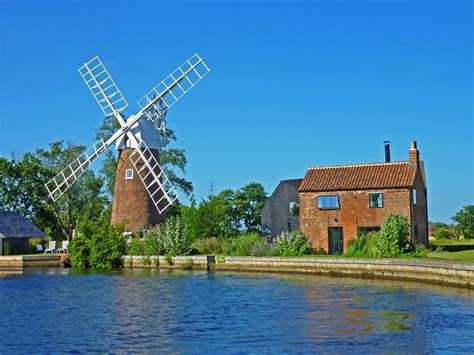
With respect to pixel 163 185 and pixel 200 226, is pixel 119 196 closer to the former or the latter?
pixel 163 185

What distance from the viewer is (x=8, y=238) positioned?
53.3m

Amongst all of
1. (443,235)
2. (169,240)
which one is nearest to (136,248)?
(169,240)

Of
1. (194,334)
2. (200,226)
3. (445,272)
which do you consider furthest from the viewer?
(200,226)

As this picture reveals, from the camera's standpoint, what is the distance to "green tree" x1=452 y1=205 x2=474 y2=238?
2494 inches

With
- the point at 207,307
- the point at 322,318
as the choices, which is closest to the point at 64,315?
the point at 207,307

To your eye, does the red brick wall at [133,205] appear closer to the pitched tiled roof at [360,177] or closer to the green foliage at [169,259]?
the green foliage at [169,259]

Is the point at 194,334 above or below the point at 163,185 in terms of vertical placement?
below

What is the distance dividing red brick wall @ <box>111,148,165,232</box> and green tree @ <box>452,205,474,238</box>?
29.2 metres

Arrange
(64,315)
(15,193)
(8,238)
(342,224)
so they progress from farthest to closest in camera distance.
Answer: (15,193) → (8,238) → (342,224) → (64,315)

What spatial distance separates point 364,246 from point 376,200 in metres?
4.54

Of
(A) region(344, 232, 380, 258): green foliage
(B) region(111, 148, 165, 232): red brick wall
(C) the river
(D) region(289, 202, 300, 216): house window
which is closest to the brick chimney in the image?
(A) region(344, 232, 380, 258): green foliage

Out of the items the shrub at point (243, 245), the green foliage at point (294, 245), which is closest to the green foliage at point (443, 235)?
the green foliage at point (294, 245)

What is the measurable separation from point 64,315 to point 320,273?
15.4 metres

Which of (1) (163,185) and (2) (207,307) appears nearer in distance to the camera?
(2) (207,307)
